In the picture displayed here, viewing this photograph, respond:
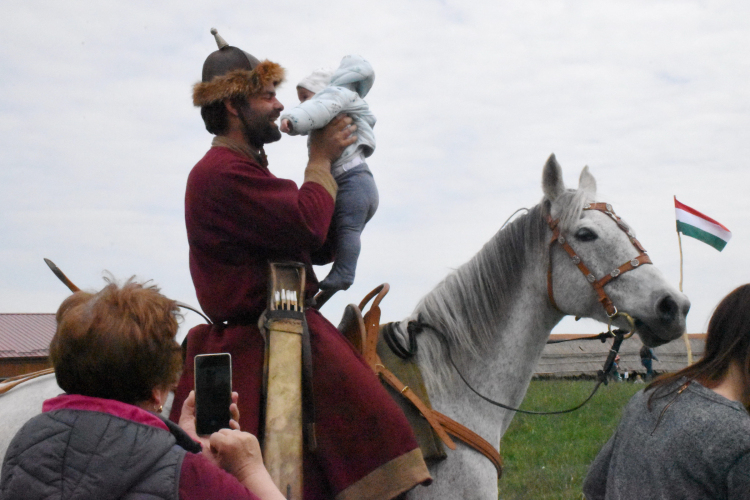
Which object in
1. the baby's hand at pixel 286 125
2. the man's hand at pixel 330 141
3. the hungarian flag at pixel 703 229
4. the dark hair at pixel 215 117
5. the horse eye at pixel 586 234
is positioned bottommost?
the hungarian flag at pixel 703 229

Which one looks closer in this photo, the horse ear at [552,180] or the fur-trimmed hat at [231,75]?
the fur-trimmed hat at [231,75]

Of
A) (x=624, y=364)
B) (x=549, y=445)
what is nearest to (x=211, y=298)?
(x=549, y=445)

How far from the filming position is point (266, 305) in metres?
2.88

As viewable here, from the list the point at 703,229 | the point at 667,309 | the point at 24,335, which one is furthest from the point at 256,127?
the point at 24,335

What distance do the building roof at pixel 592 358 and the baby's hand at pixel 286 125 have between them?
1366 centimetres

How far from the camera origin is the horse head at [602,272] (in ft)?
11.6

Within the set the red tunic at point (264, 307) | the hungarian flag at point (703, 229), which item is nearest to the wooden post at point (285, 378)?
the red tunic at point (264, 307)

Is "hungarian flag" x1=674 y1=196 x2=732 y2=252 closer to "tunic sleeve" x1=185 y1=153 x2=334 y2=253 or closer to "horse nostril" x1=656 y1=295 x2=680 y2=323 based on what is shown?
"horse nostril" x1=656 y1=295 x2=680 y2=323

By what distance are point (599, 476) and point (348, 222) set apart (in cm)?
152

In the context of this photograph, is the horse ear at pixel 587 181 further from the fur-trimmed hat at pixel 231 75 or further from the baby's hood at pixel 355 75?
the fur-trimmed hat at pixel 231 75

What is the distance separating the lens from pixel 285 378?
2777 millimetres

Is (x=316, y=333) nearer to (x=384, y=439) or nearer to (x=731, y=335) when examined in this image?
(x=384, y=439)

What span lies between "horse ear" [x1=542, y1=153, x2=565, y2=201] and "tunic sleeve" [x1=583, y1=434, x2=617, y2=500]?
1452 millimetres

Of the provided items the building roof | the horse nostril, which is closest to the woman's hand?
the horse nostril
